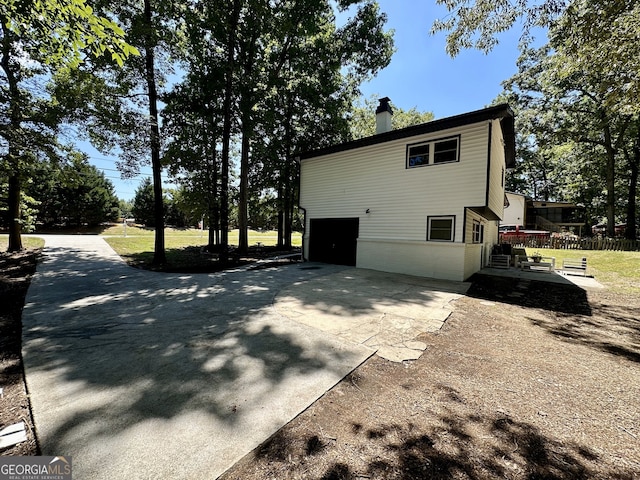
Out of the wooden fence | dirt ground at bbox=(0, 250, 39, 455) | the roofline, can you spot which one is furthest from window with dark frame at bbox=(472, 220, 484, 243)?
dirt ground at bbox=(0, 250, 39, 455)

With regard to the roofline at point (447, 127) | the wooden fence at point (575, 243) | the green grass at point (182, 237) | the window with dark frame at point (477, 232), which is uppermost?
the roofline at point (447, 127)

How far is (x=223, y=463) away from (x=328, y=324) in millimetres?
2929

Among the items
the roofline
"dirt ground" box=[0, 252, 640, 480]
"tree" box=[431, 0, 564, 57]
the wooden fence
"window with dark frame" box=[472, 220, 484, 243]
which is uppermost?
"tree" box=[431, 0, 564, 57]

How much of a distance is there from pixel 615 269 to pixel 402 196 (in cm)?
1058

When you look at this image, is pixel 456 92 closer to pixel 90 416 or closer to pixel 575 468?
pixel 575 468

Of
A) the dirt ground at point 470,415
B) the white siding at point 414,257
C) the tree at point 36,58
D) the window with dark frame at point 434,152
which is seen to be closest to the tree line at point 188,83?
the tree at point 36,58

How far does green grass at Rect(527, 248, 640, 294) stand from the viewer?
29.4 ft

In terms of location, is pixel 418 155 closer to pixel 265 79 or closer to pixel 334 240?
pixel 334 240

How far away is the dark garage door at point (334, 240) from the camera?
11.9 metres

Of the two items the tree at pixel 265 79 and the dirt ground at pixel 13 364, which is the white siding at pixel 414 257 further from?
the dirt ground at pixel 13 364

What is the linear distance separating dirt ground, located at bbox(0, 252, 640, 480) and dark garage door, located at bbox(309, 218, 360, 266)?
7537 mm

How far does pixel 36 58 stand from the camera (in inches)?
232

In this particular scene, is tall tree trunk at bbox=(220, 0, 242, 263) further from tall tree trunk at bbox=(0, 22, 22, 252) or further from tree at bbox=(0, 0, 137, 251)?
tall tree trunk at bbox=(0, 22, 22, 252)

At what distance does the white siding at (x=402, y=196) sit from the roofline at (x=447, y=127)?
0.61ft
